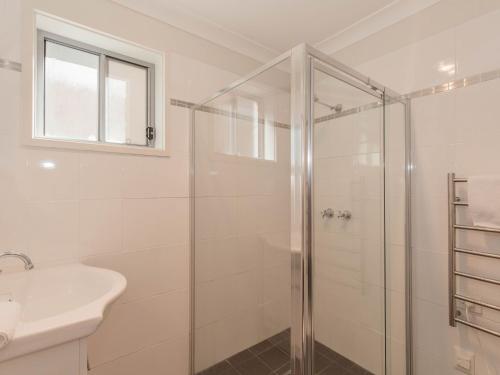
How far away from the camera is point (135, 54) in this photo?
1.51 metres

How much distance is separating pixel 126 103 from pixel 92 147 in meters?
0.42

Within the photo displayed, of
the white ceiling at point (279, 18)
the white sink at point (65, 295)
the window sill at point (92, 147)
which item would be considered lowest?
the white sink at point (65, 295)

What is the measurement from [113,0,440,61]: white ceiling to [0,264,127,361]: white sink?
1395 millimetres

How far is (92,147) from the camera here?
4.20 feet

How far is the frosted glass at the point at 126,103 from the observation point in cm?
150

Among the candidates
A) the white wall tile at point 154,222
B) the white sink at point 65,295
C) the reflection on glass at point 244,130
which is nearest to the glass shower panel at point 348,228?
the reflection on glass at point 244,130

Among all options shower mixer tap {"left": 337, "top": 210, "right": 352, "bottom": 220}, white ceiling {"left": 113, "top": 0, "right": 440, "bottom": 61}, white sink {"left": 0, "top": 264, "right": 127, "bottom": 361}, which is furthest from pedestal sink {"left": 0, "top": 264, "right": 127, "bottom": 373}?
white ceiling {"left": 113, "top": 0, "right": 440, "bottom": 61}

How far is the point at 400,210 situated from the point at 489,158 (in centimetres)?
45

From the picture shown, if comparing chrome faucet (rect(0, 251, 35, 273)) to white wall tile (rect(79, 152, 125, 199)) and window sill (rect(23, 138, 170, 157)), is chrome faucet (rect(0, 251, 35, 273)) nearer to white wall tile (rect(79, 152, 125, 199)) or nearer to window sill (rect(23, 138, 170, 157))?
white wall tile (rect(79, 152, 125, 199))

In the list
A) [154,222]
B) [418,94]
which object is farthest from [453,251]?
[154,222]

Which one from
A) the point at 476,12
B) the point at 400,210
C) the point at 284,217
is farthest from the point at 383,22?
the point at 284,217

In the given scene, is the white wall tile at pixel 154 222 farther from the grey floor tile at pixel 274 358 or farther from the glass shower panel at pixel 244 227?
the grey floor tile at pixel 274 358

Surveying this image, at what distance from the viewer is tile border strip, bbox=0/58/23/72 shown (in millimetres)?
1095

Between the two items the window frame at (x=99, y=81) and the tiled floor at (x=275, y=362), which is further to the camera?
the window frame at (x=99, y=81)
